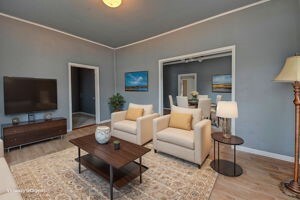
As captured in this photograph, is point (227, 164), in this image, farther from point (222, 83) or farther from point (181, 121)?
point (222, 83)

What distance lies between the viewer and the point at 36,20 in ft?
11.0

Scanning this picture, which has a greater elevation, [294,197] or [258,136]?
[258,136]

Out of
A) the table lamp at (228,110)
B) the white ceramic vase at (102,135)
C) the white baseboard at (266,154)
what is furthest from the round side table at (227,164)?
the white ceramic vase at (102,135)

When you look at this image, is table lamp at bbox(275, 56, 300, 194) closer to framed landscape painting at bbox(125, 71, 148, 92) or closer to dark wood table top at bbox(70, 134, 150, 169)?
dark wood table top at bbox(70, 134, 150, 169)

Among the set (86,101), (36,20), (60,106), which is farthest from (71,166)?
(86,101)

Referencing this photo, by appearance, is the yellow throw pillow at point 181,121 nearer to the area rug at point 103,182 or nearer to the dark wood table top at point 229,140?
the dark wood table top at point 229,140

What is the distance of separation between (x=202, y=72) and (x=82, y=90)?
609 cm

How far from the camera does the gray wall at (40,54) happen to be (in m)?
3.19

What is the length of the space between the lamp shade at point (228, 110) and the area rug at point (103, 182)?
0.88 metres

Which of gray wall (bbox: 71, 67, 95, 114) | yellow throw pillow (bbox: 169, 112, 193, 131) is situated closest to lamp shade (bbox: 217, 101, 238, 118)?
yellow throw pillow (bbox: 169, 112, 193, 131)

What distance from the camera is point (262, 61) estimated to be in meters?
2.68

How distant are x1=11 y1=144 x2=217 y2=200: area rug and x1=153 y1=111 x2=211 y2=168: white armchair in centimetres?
17

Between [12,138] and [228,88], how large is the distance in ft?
23.5

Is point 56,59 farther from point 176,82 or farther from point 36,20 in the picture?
point 176,82
